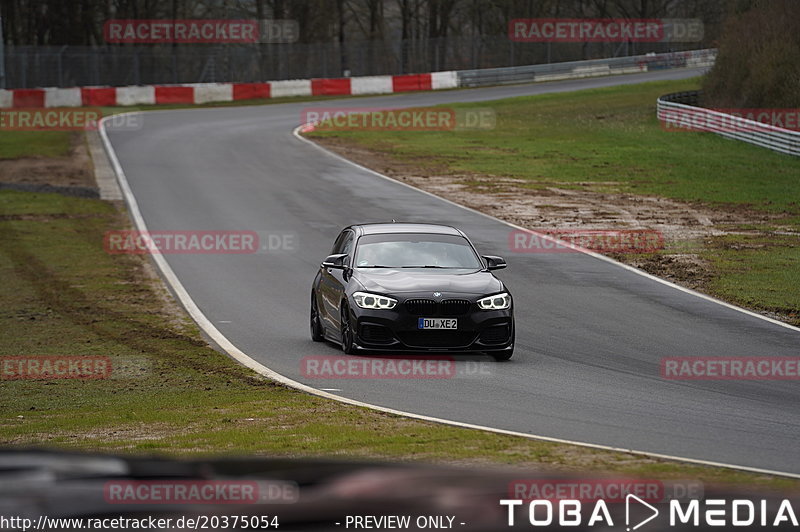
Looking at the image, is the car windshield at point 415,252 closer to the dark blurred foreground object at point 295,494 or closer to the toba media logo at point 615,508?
the toba media logo at point 615,508

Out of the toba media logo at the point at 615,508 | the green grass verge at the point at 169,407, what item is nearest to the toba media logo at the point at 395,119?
the green grass verge at the point at 169,407

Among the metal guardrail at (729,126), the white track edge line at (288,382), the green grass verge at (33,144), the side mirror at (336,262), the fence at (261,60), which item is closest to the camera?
the white track edge line at (288,382)

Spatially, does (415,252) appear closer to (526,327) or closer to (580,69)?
(526,327)

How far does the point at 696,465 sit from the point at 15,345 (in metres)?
10.8

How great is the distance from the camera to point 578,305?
57.7 feet

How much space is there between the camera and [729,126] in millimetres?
44125

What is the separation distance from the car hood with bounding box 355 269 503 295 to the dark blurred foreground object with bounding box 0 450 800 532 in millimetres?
10058

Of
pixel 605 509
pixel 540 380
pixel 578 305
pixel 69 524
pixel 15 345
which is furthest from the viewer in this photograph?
pixel 578 305

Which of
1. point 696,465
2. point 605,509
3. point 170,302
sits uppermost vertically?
point 605,509

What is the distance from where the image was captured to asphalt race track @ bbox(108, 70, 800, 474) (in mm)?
9750

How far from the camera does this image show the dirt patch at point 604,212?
74.7 ft

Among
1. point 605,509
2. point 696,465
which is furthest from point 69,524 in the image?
point 696,465

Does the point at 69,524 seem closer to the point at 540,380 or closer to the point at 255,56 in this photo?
the point at 540,380

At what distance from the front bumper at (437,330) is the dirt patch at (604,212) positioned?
7760 millimetres
